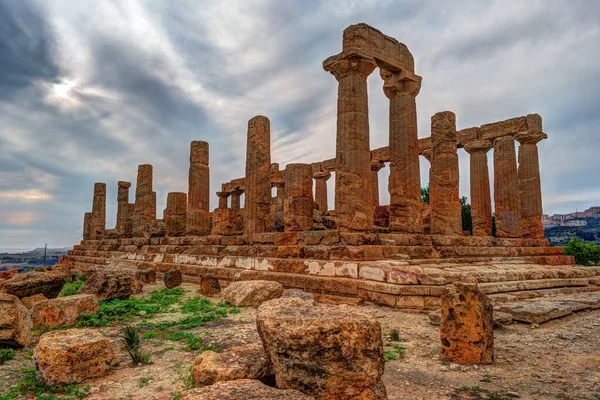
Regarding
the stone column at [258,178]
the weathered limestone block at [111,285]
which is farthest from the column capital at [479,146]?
the weathered limestone block at [111,285]

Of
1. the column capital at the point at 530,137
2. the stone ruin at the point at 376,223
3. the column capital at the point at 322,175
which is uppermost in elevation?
the column capital at the point at 530,137

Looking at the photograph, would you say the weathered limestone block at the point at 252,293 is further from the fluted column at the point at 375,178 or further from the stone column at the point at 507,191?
the fluted column at the point at 375,178

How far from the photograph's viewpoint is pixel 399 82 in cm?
1188

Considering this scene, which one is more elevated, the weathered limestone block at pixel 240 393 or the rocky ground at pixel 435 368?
the weathered limestone block at pixel 240 393

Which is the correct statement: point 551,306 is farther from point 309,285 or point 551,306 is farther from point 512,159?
point 512,159

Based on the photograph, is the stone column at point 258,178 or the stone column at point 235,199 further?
the stone column at point 235,199

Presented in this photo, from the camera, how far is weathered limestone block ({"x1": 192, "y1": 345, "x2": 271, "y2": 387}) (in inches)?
123

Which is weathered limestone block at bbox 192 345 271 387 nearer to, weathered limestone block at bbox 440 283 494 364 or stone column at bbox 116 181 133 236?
weathered limestone block at bbox 440 283 494 364

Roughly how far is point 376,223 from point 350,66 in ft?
18.4

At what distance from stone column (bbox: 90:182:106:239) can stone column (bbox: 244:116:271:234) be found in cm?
Answer: 1644

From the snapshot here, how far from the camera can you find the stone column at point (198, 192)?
16.3 metres

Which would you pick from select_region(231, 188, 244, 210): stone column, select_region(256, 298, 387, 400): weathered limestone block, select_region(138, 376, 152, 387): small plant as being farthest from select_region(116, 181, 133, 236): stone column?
select_region(256, 298, 387, 400): weathered limestone block

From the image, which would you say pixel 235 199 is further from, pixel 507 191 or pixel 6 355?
pixel 6 355

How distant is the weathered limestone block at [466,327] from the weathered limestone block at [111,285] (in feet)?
21.8
